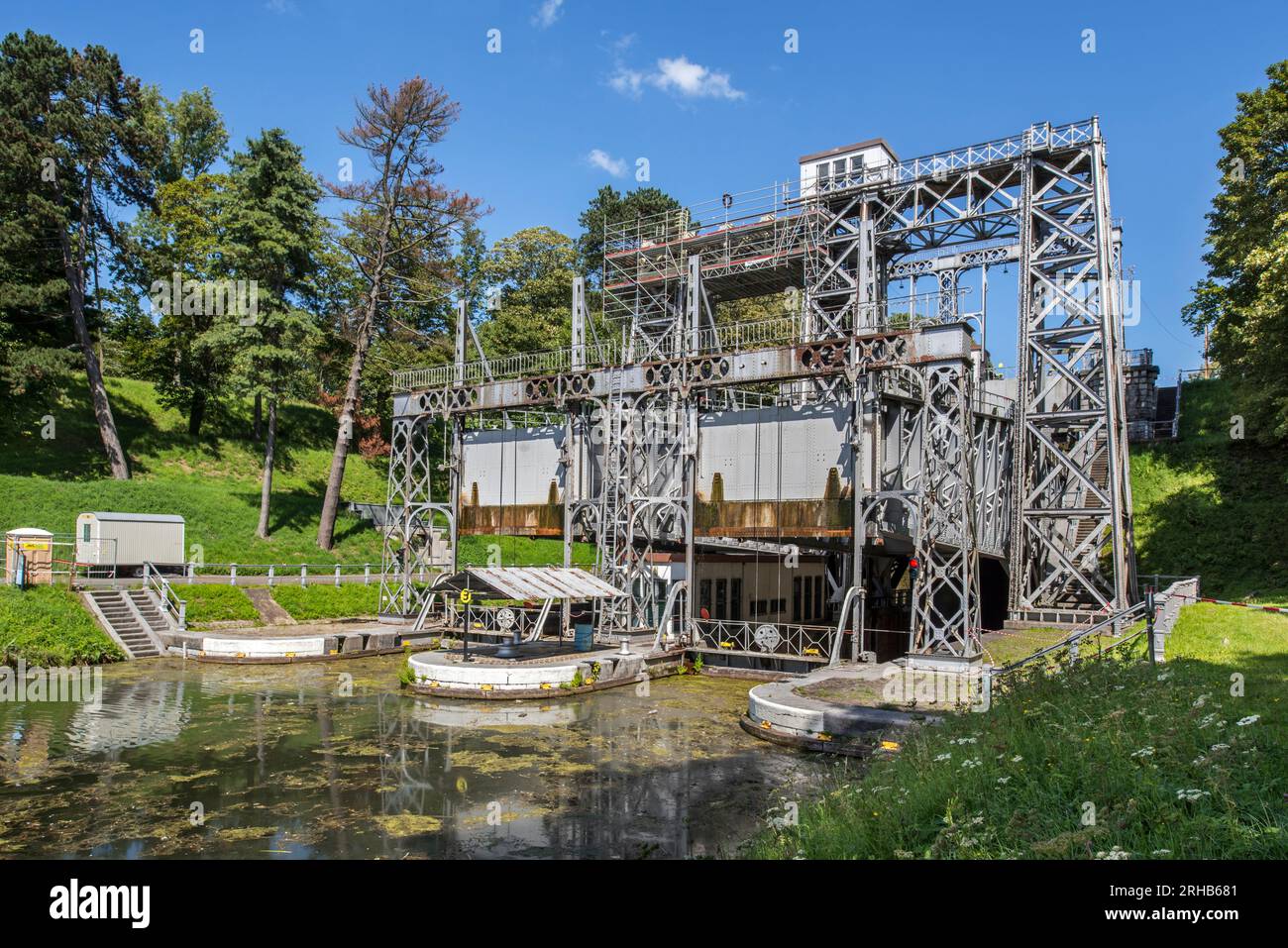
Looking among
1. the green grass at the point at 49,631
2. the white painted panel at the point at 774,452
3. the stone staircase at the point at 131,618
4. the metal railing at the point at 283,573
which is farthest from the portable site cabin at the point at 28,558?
the white painted panel at the point at 774,452

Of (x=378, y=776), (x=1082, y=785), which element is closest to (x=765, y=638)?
(x=378, y=776)

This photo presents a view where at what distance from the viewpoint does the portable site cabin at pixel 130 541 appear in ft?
108

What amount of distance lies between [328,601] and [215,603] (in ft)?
17.1

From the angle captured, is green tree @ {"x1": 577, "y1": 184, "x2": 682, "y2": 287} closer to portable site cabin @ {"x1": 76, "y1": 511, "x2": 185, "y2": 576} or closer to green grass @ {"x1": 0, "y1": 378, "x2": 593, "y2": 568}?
green grass @ {"x1": 0, "y1": 378, "x2": 593, "y2": 568}

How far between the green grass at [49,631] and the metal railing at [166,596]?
2775mm

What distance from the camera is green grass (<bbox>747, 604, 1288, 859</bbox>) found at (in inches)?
287

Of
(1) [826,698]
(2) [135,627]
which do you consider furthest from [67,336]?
(1) [826,698]

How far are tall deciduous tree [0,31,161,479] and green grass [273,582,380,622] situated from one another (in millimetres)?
14398

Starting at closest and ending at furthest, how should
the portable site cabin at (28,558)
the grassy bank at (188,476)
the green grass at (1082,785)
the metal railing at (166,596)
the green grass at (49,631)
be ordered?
the green grass at (1082,785) < the green grass at (49,631) < the portable site cabin at (28,558) < the metal railing at (166,596) < the grassy bank at (188,476)

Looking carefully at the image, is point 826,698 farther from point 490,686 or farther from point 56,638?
point 56,638

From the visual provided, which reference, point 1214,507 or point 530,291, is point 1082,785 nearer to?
point 1214,507

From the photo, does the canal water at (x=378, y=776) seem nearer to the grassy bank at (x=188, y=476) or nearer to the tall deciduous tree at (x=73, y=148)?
the grassy bank at (x=188, y=476)

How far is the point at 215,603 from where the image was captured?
34656 mm
